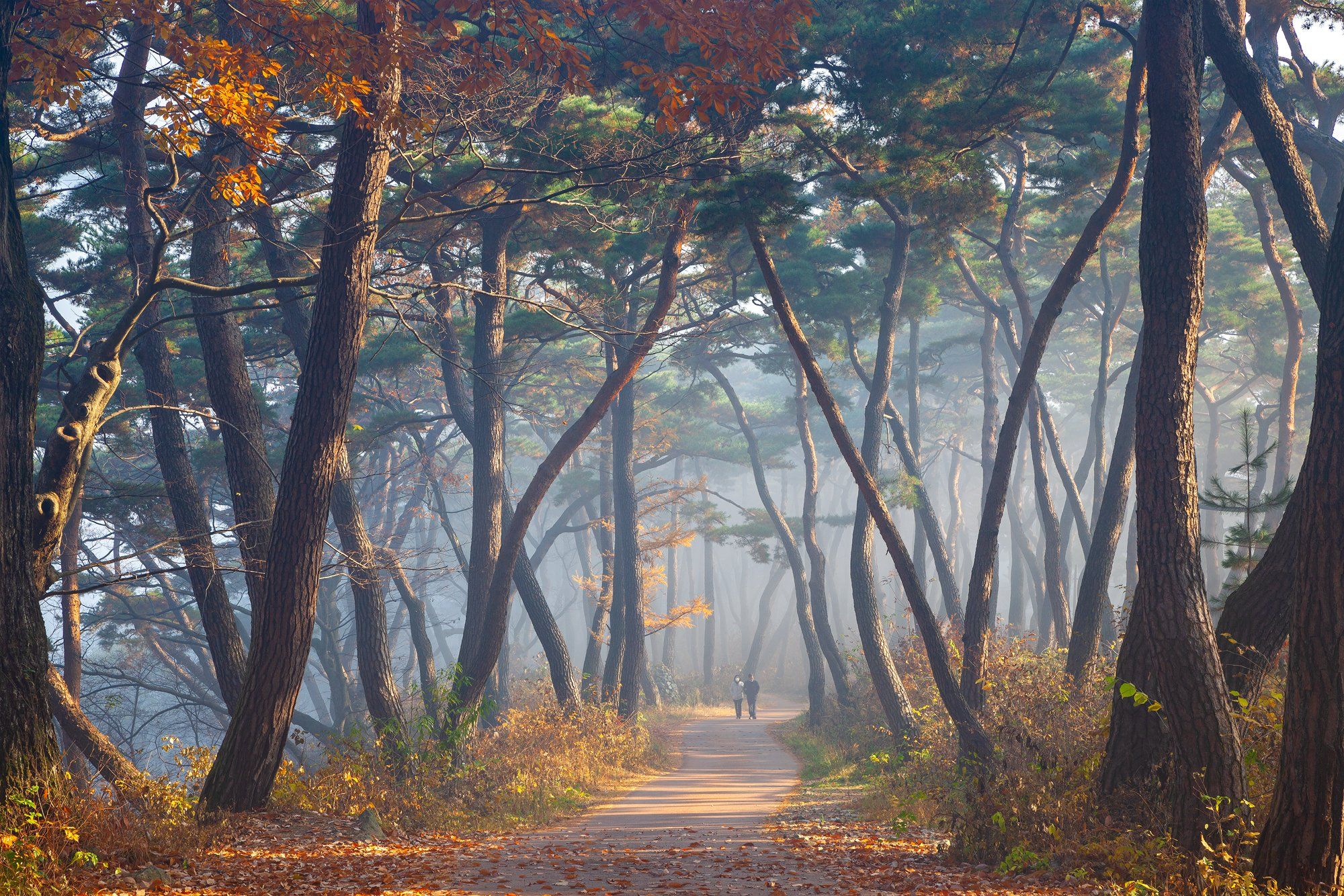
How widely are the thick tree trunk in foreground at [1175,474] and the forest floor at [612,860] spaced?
1292mm

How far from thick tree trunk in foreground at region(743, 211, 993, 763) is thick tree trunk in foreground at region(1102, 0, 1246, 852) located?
413cm

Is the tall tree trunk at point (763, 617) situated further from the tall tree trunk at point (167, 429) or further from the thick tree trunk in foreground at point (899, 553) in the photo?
the tall tree trunk at point (167, 429)

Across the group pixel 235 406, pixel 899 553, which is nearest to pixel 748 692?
pixel 899 553

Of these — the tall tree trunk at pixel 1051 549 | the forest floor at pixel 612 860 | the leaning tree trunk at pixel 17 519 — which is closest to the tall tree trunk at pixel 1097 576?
the forest floor at pixel 612 860

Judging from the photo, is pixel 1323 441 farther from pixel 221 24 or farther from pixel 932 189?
pixel 221 24

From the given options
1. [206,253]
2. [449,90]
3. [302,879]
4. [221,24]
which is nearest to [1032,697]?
[302,879]

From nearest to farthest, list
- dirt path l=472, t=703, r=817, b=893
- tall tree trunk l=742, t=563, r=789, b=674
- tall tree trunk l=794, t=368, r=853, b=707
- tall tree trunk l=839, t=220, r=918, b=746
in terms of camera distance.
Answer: dirt path l=472, t=703, r=817, b=893 < tall tree trunk l=839, t=220, r=918, b=746 < tall tree trunk l=794, t=368, r=853, b=707 < tall tree trunk l=742, t=563, r=789, b=674

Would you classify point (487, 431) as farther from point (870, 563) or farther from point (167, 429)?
point (870, 563)

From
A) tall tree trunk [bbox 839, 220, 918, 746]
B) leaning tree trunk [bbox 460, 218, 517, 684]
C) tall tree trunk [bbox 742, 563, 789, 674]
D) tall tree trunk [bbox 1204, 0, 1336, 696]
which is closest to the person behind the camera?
tall tree trunk [bbox 1204, 0, 1336, 696]

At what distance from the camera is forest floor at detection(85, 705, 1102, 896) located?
20.1ft

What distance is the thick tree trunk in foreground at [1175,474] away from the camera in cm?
617

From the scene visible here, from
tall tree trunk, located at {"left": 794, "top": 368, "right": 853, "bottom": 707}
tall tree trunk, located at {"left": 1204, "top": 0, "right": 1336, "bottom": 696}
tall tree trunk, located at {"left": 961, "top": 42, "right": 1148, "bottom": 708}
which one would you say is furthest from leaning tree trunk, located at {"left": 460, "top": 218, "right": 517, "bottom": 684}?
tall tree trunk, located at {"left": 794, "top": 368, "right": 853, "bottom": 707}

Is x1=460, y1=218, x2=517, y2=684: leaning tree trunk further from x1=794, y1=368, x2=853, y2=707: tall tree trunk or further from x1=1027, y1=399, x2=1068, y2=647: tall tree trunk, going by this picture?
x1=794, y1=368, x2=853, y2=707: tall tree trunk

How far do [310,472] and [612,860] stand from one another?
4.36 metres
